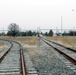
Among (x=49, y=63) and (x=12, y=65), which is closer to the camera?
(x=12, y=65)

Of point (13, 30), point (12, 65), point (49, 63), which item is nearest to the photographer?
point (12, 65)

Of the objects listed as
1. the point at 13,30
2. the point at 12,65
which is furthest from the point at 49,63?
the point at 13,30

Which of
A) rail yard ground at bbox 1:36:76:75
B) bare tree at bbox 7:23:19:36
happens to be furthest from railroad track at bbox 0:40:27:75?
bare tree at bbox 7:23:19:36

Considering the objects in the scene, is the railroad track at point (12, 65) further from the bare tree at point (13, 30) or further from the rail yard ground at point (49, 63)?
the bare tree at point (13, 30)

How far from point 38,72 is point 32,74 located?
1.96 ft

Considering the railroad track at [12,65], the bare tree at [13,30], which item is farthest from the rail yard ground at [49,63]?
the bare tree at [13,30]

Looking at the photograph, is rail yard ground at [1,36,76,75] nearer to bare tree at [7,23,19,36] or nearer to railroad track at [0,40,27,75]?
railroad track at [0,40,27,75]

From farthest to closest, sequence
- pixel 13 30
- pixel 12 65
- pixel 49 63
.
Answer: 1. pixel 13 30
2. pixel 49 63
3. pixel 12 65

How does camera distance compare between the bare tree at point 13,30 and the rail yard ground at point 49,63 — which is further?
the bare tree at point 13,30

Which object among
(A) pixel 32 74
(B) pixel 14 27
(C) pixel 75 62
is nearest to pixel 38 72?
(A) pixel 32 74

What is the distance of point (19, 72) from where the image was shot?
13.2 m

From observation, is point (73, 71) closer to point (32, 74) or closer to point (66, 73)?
point (66, 73)

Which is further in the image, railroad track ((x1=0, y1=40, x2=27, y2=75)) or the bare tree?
the bare tree

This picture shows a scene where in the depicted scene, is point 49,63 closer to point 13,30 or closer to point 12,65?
point 12,65
